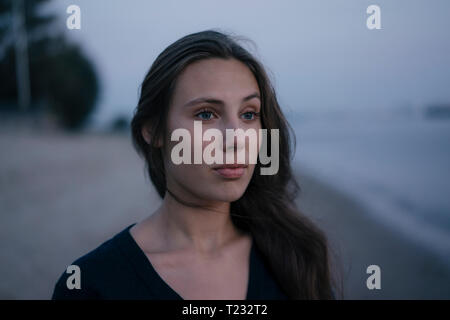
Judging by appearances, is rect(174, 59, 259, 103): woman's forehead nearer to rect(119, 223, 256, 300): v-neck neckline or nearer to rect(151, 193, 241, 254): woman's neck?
rect(151, 193, 241, 254): woman's neck

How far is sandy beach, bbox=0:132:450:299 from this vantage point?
11.5 feet

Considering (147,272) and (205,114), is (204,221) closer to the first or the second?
(147,272)

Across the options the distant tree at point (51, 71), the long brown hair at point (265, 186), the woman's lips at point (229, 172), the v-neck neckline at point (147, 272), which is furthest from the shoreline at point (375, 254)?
the distant tree at point (51, 71)

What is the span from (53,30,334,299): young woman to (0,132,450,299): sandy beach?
0.30 metres

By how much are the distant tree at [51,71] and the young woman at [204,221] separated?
1075 cm

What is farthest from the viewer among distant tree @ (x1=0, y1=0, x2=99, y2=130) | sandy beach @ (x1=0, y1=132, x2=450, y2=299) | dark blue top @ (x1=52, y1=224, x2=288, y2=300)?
distant tree @ (x1=0, y1=0, x2=99, y2=130)

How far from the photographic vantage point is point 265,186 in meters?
1.69

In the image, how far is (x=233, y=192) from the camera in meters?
1.37

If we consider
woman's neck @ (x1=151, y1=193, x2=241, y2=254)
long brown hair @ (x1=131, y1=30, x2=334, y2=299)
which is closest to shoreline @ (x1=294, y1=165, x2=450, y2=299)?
long brown hair @ (x1=131, y1=30, x2=334, y2=299)

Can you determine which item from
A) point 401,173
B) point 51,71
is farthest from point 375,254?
point 51,71

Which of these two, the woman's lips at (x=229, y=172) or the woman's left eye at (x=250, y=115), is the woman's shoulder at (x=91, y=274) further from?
the woman's left eye at (x=250, y=115)
